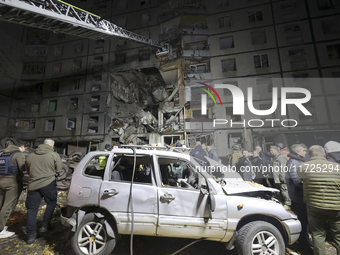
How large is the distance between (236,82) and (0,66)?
2079cm

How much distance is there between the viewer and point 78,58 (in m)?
14.1

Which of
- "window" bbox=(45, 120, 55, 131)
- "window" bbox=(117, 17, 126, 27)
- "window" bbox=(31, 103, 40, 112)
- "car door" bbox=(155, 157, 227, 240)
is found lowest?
"car door" bbox=(155, 157, 227, 240)

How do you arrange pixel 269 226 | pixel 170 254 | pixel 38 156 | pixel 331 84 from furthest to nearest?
1. pixel 331 84
2. pixel 38 156
3. pixel 170 254
4. pixel 269 226

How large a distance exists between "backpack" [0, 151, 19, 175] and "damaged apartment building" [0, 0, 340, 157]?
10041 mm

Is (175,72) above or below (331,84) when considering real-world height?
above

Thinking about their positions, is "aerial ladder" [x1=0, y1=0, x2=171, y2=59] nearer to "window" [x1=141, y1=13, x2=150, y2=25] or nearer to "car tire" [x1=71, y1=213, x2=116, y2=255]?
"window" [x1=141, y1=13, x2=150, y2=25]

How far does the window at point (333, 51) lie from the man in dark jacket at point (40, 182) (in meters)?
16.3

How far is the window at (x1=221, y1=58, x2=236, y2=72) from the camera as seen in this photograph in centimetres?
1176

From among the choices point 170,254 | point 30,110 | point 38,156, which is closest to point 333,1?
point 170,254

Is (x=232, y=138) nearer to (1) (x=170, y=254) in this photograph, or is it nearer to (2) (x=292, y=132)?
(2) (x=292, y=132)

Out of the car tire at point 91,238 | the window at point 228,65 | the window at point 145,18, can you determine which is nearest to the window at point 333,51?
the window at point 228,65

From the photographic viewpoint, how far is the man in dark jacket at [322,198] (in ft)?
6.31

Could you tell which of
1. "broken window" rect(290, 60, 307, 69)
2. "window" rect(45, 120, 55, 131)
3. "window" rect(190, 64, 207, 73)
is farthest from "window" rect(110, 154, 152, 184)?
"window" rect(45, 120, 55, 131)

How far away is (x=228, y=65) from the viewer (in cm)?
1202
